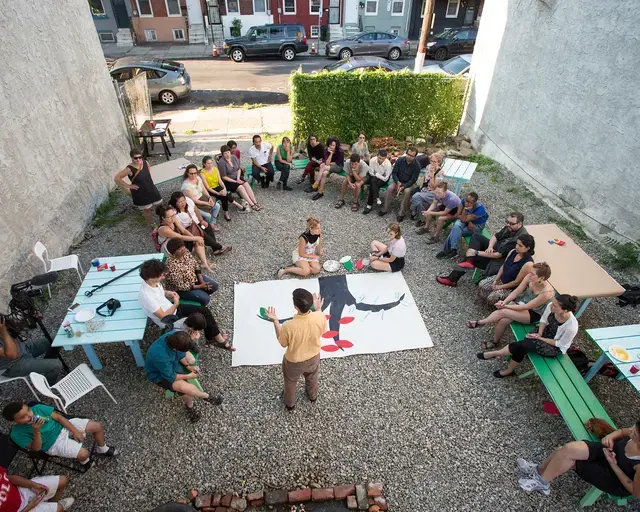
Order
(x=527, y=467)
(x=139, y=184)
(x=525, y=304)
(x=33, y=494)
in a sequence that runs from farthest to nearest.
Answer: (x=139, y=184)
(x=525, y=304)
(x=527, y=467)
(x=33, y=494)

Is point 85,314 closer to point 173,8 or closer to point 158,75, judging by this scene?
point 158,75

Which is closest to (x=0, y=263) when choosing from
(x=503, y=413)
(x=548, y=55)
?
(x=503, y=413)

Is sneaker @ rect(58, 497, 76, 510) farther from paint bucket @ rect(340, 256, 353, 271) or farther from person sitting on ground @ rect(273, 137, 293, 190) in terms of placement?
person sitting on ground @ rect(273, 137, 293, 190)

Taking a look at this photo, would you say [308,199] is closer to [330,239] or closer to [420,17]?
[330,239]

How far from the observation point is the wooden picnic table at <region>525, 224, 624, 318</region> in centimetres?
488

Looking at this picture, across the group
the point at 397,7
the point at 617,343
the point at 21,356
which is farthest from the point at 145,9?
the point at 617,343

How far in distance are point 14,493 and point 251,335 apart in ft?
8.96

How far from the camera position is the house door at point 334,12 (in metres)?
21.8

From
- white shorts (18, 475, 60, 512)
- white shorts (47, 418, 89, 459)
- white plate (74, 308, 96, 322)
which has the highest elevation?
white plate (74, 308, 96, 322)

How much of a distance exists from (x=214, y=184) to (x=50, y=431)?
16.0 feet

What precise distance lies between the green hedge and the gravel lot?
5917 mm

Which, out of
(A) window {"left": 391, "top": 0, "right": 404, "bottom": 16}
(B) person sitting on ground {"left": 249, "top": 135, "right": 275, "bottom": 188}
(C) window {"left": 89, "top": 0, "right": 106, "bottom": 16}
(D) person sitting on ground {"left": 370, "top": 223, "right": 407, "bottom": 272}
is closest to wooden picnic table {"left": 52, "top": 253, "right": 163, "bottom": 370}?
(D) person sitting on ground {"left": 370, "top": 223, "right": 407, "bottom": 272}

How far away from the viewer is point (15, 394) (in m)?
4.43

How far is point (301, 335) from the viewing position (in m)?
3.60
